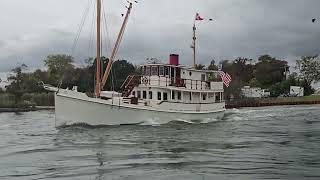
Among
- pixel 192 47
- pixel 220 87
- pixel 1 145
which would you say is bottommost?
pixel 1 145

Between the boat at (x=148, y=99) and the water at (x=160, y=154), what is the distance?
2.55m

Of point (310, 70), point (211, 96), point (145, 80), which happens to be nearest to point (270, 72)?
point (310, 70)

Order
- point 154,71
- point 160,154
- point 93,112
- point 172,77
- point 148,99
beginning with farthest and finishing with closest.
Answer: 1. point 172,77
2. point 154,71
3. point 148,99
4. point 93,112
5. point 160,154

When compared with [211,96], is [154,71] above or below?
above

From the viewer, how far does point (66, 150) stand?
2553 centimetres

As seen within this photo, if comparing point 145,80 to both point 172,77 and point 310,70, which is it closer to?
point 172,77

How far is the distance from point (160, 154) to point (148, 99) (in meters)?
20.0

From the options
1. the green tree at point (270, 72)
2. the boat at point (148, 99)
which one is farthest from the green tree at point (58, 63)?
the boat at point (148, 99)

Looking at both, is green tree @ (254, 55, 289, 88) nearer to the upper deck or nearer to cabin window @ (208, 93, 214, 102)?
cabin window @ (208, 93, 214, 102)

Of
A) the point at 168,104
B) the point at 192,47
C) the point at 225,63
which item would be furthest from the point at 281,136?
the point at 225,63

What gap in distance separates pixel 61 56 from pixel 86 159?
4960 inches

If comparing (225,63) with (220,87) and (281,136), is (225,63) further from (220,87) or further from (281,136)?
(281,136)

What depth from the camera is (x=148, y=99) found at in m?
43.1

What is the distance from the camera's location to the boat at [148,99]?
3797cm
